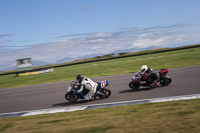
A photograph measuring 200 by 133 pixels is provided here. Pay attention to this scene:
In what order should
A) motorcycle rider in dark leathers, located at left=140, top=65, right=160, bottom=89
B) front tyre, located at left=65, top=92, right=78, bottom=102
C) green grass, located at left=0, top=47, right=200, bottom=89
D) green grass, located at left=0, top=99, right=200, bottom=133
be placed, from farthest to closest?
green grass, located at left=0, top=47, right=200, bottom=89, motorcycle rider in dark leathers, located at left=140, top=65, right=160, bottom=89, front tyre, located at left=65, top=92, right=78, bottom=102, green grass, located at left=0, top=99, right=200, bottom=133

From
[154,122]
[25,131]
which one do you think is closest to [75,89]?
[25,131]

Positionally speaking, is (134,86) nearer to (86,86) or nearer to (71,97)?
(86,86)

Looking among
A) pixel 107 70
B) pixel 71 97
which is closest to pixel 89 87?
pixel 71 97

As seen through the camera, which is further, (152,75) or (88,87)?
(152,75)

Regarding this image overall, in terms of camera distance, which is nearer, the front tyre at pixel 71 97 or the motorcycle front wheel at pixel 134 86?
the front tyre at pixel 71 97

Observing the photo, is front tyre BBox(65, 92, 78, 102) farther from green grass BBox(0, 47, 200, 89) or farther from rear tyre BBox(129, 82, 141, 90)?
green grass BBox(0, 47, 200, 89)

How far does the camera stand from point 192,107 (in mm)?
6508

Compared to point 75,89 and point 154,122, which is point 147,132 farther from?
point 75,89

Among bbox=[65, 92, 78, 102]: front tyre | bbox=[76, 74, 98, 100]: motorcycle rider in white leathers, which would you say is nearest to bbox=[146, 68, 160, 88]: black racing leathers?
bbox=[76, 74, 98, 100]: motorcycle rider in white leathers

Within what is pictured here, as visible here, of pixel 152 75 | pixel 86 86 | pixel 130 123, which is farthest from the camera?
pixel 152 75

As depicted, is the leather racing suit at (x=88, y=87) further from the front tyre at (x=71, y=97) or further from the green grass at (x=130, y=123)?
the green grass at (x=130, y=123)

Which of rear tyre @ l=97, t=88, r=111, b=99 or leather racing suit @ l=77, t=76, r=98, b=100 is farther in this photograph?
rear tyre @ l=97, t=88, r=111, b=99

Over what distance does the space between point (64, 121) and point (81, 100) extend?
4.44 metres

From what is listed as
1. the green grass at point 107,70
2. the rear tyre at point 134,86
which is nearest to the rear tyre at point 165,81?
the rear tyre at point 134,86
